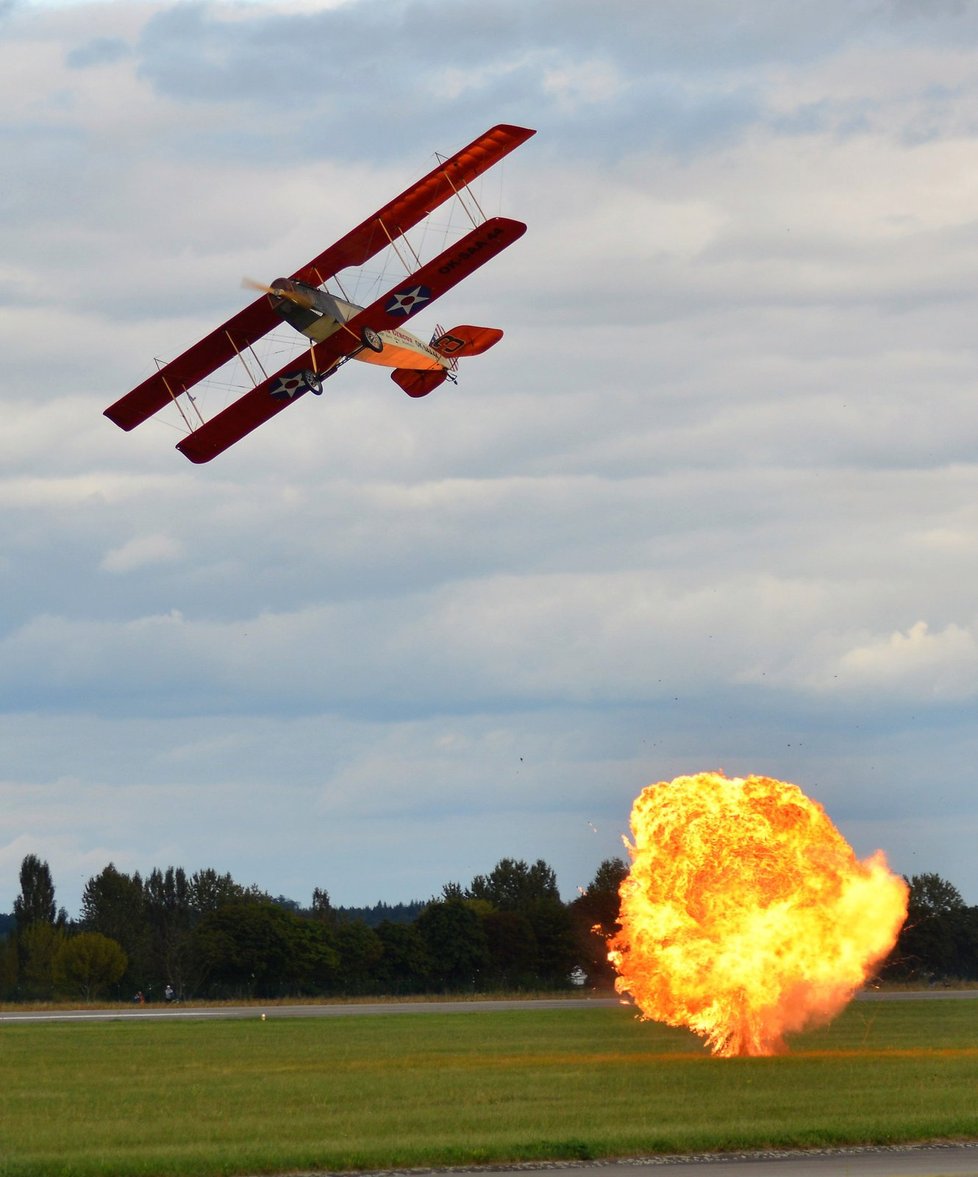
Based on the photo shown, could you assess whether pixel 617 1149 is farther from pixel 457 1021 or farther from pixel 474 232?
pixel 457 1021

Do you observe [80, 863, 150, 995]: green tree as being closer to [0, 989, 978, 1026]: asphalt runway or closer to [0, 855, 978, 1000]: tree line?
[0, 855, 978, 1000]: tree line

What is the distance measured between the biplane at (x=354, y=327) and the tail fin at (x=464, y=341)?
0.10 ft

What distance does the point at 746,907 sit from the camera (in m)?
41.3

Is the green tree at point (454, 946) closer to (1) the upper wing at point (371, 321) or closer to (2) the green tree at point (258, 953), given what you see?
(2) the green tree at point (258, 953)

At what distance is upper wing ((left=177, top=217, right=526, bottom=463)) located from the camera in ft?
135

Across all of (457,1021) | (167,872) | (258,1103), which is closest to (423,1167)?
(258,1103)

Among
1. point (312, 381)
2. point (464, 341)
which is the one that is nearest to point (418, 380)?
point (464, 341)

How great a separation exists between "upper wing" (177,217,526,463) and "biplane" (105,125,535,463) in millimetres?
25

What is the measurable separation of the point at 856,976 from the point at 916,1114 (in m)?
9.09

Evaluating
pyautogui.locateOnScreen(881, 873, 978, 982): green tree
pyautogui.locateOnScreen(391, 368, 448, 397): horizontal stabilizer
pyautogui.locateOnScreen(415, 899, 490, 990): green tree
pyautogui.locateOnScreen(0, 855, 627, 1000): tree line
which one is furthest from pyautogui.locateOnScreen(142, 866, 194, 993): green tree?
pyautogui.locateOnScreen(391, 368, 448, 397): horizontal stabilizer

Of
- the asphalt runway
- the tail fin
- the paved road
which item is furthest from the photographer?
the asphalt runway

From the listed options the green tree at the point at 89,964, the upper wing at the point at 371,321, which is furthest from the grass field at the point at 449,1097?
the green tree at the point at 89,964

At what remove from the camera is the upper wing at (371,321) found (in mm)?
41250

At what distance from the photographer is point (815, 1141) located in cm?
2928
